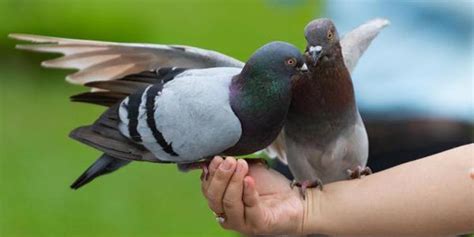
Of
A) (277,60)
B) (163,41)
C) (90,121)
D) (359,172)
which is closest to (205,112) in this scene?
(277,60)

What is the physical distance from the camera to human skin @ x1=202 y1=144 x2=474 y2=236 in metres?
1.75

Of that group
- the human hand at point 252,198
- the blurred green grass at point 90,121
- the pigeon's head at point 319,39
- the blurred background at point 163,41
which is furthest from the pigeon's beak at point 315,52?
the blurred green grass at point 90,121

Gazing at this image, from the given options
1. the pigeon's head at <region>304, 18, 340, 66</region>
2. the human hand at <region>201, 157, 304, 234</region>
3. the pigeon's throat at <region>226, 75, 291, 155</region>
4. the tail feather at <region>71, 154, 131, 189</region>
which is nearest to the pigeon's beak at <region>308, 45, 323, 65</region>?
the pigeon's head at <region>304, 18, 340, 66</region>

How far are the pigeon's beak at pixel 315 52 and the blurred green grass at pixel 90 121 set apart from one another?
6.75ft

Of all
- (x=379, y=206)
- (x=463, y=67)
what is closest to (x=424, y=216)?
(x=379, y=206)

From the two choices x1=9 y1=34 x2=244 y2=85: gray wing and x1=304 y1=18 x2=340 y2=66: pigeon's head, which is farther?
x1=9 y1=34 x2=244 y2=85: gray wing

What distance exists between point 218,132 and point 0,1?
416cm

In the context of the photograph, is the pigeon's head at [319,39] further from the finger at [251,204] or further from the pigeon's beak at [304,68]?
the finger at [251,204]

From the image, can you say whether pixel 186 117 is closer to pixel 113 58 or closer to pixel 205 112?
pixel 205 112

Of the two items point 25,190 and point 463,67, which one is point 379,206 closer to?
point 463,67

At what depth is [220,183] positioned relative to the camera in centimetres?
172

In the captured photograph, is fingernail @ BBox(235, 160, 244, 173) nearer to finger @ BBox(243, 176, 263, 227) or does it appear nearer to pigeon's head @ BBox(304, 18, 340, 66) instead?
finger @ BBox(243, 176, 263, 227)

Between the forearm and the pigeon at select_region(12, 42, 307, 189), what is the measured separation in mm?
183

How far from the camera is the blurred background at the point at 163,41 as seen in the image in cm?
346
